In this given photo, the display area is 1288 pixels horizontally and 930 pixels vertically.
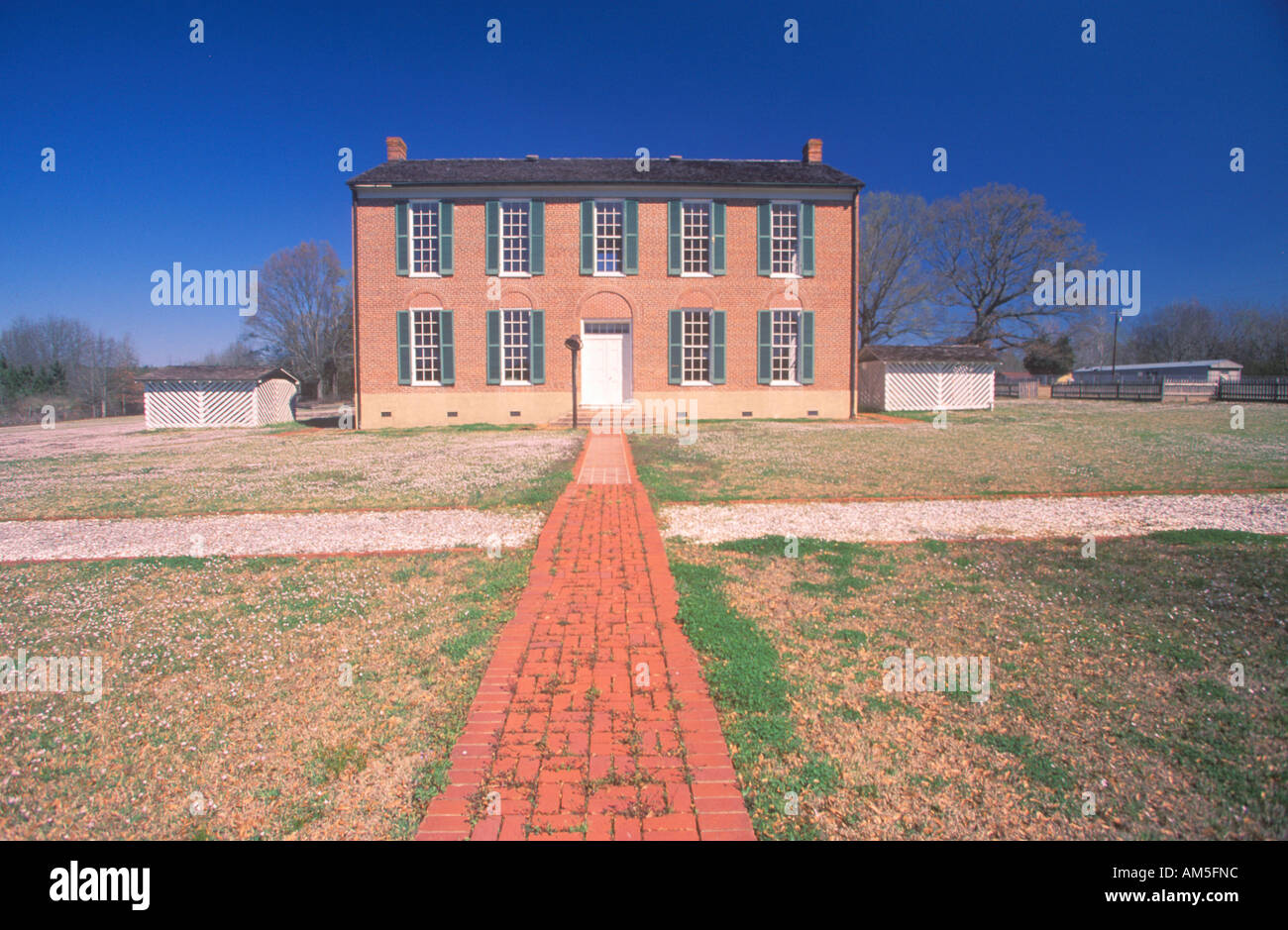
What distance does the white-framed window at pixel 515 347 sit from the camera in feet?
69.0

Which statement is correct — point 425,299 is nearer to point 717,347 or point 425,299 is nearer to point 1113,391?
point 717,347

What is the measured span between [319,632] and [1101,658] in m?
4.71

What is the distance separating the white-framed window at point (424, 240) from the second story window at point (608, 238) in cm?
556

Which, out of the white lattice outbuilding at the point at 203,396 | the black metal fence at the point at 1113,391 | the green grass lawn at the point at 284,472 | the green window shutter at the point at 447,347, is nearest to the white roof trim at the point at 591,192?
the green window shutter at the point at 447,347

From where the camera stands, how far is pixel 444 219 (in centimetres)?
2053

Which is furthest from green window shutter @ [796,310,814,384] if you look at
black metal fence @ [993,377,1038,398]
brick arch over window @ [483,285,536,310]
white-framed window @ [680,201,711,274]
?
black metal fence @ [993,377,1038,398]

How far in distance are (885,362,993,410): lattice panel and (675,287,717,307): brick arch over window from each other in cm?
954

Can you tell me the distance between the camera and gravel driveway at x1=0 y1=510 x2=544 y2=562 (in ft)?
19.4

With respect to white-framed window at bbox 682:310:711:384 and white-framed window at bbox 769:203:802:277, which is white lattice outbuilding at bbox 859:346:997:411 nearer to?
white-framed window at bbox 769:203:802:277

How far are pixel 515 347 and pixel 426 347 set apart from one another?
3.08 metres

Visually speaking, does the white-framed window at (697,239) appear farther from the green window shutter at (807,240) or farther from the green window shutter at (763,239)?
the green window shutter at (807,240)
